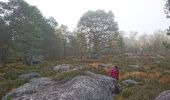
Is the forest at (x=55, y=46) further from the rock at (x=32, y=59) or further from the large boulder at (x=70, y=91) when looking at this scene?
the large boulder at (x=70, y=91)

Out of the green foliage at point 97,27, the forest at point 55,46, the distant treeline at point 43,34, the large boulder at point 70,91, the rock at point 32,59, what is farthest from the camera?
the green foliage at point 97,27

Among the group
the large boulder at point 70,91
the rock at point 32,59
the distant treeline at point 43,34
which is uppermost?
the distant treeline at point 43,34

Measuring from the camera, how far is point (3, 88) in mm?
18500

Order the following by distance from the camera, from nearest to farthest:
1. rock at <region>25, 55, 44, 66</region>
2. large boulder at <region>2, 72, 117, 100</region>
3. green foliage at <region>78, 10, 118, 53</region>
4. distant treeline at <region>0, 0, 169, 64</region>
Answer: large boulder at <region>2, 72, 117, 100</region> < distant treeline at <region>0, 0, 169, 64</region> < rock at <region>25, 55, 44, 66</region> < green foliage at <region>78, 10, 118, 53</region>

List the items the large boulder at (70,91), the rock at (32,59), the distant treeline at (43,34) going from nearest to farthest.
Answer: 1. the large boulder at (70,91)
2. the distant treeline at (43,34)
3. the rock at (32,59)

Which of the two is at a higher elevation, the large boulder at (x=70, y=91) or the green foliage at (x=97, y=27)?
the green foliage at (x=97, y=27)

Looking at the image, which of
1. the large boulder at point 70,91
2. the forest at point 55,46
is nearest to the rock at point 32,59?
the forest at point 55,46

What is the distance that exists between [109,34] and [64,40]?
36.2ft

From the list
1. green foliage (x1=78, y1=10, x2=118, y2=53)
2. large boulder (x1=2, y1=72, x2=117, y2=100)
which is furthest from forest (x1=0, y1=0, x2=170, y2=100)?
large boulder (x1=2, y1=72, x2=117, y2=100)

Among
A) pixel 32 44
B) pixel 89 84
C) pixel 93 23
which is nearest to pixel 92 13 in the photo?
pixel 93 23

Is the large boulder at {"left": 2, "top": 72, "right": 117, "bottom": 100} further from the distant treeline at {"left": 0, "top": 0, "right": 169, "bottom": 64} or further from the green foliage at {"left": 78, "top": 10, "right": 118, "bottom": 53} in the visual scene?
the green foliage at {"left": 78, "top": 10, "right": 118, "bottom": 53}

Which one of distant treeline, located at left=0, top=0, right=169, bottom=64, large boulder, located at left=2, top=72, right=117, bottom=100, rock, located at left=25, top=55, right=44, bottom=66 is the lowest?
large boulder, located at left=2, top=72, right=117, bottom=100

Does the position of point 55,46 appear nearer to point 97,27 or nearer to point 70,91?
point 97,27

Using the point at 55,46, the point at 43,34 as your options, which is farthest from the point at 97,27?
the point at 43,34
